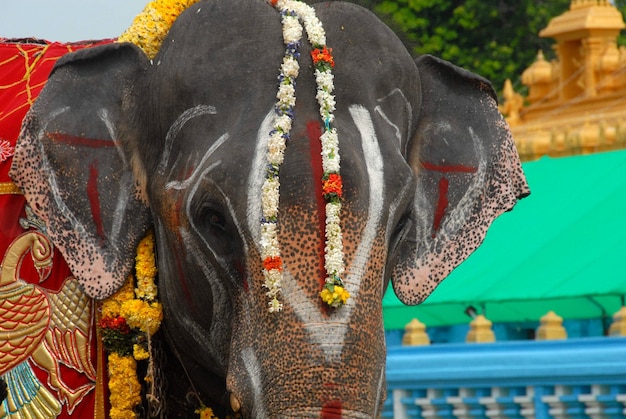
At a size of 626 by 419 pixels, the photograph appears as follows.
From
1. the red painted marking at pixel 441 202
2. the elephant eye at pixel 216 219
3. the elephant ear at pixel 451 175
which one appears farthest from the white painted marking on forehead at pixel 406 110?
the elephant eye at pixel 216 219

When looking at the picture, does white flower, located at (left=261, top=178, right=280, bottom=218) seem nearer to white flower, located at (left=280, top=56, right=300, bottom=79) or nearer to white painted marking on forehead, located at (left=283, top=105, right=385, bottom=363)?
white painted marking on forehead, located at (left=283, top=105, right=385, bottom=363)

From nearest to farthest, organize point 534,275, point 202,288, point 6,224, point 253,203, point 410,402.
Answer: point 253,203
point 202,288
point 6,224
point 410,402
point 534,275

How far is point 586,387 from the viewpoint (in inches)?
265

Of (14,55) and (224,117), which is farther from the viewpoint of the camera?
(14,55)

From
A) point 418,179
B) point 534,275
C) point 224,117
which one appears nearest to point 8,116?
point 224,117

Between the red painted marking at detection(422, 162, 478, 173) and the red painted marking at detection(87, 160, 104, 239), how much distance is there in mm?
936

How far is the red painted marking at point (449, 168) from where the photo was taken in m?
4.67

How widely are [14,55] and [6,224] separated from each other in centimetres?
73

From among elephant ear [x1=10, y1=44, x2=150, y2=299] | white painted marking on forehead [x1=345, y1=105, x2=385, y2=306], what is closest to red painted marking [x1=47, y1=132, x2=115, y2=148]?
elephant ear [x1=10, y1=44, x2=150, y2=299]

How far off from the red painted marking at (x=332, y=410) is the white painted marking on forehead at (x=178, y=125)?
3.01ft

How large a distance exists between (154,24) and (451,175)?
0.95 meters

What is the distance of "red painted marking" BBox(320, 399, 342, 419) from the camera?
3.62 metres

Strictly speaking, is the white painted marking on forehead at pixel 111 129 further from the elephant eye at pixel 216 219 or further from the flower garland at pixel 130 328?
the elephant eye at pixel 216 219

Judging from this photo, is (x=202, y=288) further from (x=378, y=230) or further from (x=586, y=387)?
(x=586, y=387)
